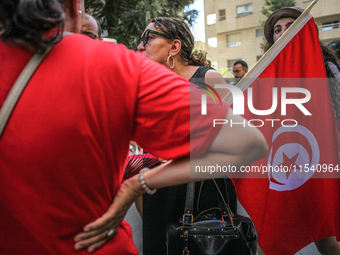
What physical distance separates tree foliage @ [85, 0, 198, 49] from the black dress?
5.56 m

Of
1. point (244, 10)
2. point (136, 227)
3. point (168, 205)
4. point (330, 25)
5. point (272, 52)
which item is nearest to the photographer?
point (168, 205)

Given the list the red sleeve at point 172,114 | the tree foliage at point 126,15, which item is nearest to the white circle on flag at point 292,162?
the red sleeve at point 172,114

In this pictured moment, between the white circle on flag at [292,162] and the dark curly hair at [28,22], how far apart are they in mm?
1826

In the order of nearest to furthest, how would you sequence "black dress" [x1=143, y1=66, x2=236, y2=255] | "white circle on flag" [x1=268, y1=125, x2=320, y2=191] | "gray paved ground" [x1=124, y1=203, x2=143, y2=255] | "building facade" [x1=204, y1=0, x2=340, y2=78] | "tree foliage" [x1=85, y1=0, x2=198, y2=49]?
"black dress" [x1=143, y1=66, x2=236, y2=255]
"white circle on flag" [x1=268, y1=125, x2=320, y2=191]
"gray paved ground" [x1=124, y1=203, x2=143, y2=255]
"tree foliage" [x1=85, y1=0, x2=198, y2=49]
"building facade" [x1=204, y1=0, x2=340, y2=78]

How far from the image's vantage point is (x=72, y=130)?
0.77m

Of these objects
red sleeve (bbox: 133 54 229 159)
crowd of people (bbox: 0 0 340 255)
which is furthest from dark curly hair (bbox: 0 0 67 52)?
red sleeve (bbox: 133 54 229 159)

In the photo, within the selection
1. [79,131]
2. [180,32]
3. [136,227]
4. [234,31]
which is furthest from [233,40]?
[79,131]

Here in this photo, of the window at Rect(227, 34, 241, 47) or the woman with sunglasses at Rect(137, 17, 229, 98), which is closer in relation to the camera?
the woman with sunglasses at Rect(137, 17, 229, 98)

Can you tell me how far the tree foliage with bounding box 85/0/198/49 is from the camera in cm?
739

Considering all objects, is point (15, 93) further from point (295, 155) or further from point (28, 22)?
point (295, 155)

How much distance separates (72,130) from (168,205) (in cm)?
144

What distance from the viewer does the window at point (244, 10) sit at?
2833cm

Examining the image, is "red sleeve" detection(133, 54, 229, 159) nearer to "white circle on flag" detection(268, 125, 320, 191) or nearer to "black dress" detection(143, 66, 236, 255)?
"black dress" detection(143, 66, 236, 255)

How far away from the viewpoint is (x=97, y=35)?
319 centimetres
